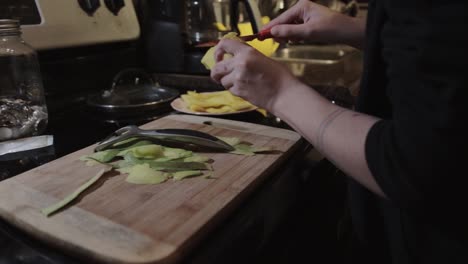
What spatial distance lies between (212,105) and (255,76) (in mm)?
429

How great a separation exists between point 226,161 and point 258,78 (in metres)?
0.18

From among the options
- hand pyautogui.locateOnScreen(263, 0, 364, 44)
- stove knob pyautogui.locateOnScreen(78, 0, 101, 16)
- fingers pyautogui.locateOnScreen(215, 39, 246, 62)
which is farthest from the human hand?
stove knob pyautogui.locateOnScreen(78, 0, 101, 16)

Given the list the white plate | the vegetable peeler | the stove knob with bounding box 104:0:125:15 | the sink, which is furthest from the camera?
the sink

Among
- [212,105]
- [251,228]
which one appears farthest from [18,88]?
[251,228]

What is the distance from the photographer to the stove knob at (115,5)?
3.47 ft

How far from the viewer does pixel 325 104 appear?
0.46 meters

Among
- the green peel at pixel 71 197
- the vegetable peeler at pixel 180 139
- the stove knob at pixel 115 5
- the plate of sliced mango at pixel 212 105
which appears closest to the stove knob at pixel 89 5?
the stove knob at pixel 115 5

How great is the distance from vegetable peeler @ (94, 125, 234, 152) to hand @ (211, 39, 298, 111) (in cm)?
14

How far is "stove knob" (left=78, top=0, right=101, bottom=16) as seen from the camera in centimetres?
98

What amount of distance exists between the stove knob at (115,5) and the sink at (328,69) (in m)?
0.62

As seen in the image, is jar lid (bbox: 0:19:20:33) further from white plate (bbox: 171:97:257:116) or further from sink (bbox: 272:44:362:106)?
sink (bbox: 272:44:362:106)

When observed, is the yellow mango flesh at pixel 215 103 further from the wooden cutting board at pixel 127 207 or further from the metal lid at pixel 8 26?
the metal lid at pixel 8 26

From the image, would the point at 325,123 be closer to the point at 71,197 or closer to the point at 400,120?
the point at 400,120

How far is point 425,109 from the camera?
36cm
